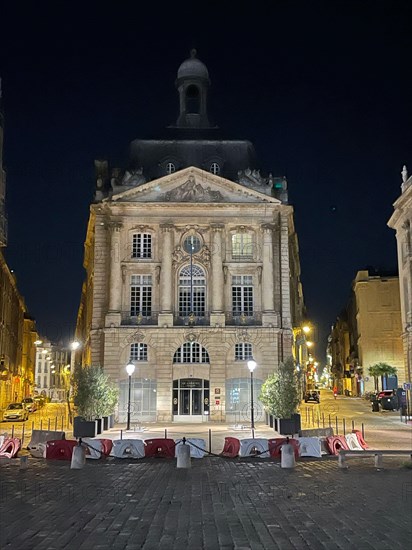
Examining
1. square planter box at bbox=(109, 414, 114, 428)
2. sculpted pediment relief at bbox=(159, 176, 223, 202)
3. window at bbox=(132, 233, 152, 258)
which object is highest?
sculpted pediment relief at bbox=(159, 176, 223, 202)

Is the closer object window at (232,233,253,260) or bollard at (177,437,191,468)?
bollard at (177,437,191,468)

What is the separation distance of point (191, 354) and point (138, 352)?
14.4 feet

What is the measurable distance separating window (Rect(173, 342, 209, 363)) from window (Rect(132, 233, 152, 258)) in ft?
27.9

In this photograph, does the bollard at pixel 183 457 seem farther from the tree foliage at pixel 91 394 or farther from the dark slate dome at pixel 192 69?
the dark slate dome at pixel 192 69

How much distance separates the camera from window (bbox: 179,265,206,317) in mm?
58000

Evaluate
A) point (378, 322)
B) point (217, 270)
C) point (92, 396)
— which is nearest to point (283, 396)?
point (92, 396)

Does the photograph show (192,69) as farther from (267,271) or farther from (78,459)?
(78,459)

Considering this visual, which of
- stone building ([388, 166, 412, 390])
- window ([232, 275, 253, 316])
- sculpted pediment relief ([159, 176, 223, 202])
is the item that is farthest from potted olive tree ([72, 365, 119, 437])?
stone building ([388, 166, 412, 390])

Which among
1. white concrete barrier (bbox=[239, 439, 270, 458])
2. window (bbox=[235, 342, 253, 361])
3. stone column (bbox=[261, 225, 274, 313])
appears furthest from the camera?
stone column (bbox=[261, 225, 274, 313])

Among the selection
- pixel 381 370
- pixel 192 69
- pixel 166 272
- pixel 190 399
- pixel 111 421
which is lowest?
pixel 111 421

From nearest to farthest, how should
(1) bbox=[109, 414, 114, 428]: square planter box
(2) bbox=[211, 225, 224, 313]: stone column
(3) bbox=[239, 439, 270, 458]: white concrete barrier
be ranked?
(3) bbox=[239, 439, 270, 458]: white concrete barrier < (1) bbox=[109, 414, 114, 428]: square planter box < (2) bbox=[211, 225, 224, 313]: stone column

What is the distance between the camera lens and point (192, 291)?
58312 millimetres

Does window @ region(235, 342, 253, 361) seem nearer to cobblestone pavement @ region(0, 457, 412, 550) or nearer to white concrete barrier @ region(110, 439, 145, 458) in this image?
white concrete barrier @ region(110, 439, 145, 458)

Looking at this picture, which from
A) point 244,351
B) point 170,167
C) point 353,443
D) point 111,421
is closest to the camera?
point 353,443
